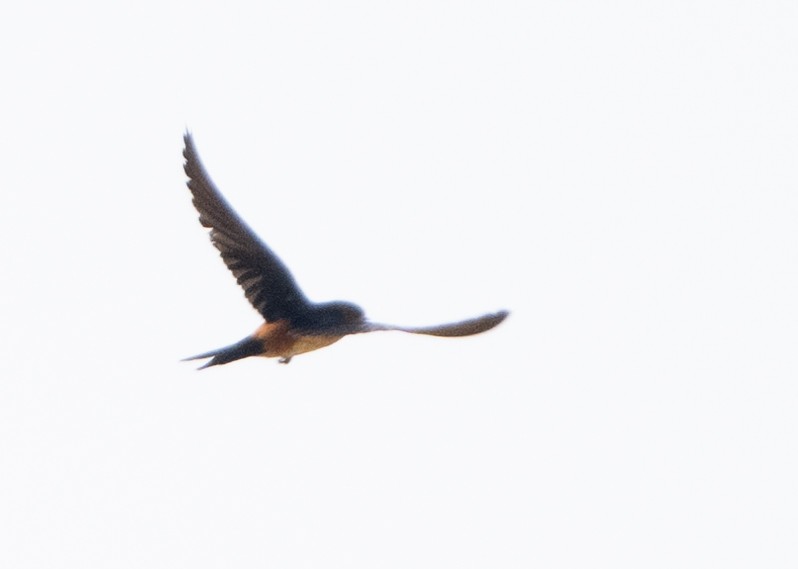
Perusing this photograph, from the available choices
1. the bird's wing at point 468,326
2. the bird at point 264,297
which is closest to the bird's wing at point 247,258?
the bird at point 264,297

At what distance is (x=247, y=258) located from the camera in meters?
8.17

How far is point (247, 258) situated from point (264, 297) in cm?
20

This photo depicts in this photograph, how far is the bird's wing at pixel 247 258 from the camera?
7.93 metres

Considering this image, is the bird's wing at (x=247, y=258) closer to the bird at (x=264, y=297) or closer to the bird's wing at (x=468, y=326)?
the bird at (x=264, y=297)

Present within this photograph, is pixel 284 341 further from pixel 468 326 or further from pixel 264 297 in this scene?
pixel 468 326

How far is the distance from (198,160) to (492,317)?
1.59 metres

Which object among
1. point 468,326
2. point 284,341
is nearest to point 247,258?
point 284,341

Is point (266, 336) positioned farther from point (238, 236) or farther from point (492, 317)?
point (492, 317)

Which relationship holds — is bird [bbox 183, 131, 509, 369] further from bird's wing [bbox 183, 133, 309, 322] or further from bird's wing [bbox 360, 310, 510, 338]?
bird's wing [bbox 360, 310, 510, 338]

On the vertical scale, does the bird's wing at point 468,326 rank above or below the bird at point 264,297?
below

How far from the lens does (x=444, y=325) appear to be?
735 cm

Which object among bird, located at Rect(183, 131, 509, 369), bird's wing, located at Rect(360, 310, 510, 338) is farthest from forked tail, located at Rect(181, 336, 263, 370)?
bird's wing, located at Rect(360, 310, 510, 338)

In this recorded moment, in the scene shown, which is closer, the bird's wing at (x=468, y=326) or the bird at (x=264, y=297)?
the bird's wing at (x=468, y=326)

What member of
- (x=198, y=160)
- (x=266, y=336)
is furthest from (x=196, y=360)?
(x=198, y=160)
